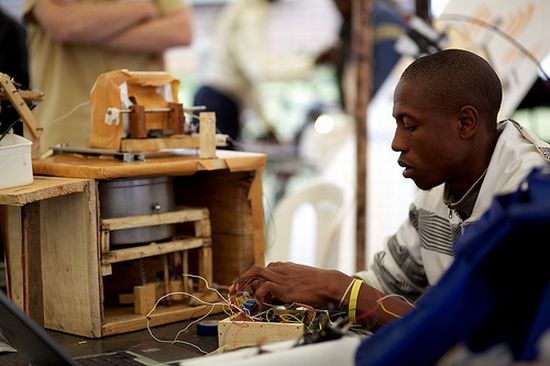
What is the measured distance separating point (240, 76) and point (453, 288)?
178 inches

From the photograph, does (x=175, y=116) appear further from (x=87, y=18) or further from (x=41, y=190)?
(x=87, y=18)

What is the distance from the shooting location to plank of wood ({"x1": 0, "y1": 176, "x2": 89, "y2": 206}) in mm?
→ 1702

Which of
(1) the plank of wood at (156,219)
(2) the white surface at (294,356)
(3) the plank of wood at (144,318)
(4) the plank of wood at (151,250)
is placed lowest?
(3) the plank of wood at (144,318)

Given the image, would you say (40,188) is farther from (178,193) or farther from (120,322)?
(178,193)

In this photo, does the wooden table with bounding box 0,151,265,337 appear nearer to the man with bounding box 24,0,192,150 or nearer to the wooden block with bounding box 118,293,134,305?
the wooden block with bounding box 118,293,134,305

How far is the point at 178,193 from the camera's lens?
2402 mm

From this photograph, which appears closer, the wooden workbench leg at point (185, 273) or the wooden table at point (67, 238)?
the wooden table at point (67, 238)

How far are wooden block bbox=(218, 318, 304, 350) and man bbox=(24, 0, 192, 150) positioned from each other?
4.51 ft

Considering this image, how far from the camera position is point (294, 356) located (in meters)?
1.27

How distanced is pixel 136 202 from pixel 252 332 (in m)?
0.50

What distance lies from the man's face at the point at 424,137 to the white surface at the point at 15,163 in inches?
31.0

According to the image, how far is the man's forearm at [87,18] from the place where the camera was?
294 cm

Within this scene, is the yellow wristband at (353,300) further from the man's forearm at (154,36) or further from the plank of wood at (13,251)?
the man's forearm at (154,36)

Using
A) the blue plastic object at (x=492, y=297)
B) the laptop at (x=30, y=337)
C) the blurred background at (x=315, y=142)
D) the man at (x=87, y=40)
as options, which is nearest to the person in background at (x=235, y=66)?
the blurred background at (x=315, y=142)
